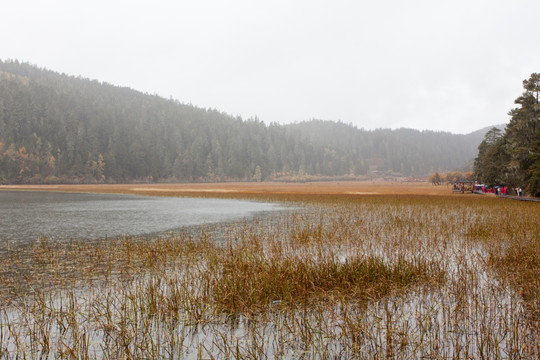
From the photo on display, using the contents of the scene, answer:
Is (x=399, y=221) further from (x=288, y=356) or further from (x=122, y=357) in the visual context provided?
(x=122, y=357)

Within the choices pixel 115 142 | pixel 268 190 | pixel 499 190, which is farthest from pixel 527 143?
pixel 115 142

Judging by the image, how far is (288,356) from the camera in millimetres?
4922

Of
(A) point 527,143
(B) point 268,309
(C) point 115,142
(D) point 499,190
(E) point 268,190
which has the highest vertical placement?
(C) point 115,142

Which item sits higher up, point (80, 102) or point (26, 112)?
point (80, 102)

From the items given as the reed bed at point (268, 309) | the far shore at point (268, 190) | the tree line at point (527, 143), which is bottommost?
the far shore at point (268, 190)

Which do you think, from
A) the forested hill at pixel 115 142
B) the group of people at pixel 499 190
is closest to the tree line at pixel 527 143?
the group of people at pixel 499 190

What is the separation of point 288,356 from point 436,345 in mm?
2355

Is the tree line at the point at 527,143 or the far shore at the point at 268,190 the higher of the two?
the tree line at the point at 527,143

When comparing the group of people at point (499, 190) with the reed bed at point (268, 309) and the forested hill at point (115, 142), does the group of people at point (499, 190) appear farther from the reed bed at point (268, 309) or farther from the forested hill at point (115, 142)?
the forested hill at point (115, 142)

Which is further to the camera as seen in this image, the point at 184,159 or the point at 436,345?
the point at 184,159

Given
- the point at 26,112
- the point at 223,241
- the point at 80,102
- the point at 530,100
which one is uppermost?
the point at 80,102

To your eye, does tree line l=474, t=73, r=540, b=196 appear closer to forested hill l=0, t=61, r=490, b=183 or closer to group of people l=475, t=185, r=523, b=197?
group of people l=475, t=185, r=523, b=197

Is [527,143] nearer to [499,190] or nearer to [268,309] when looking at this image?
[499,190]

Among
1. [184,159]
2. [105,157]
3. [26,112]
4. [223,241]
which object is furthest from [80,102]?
[223,241]
